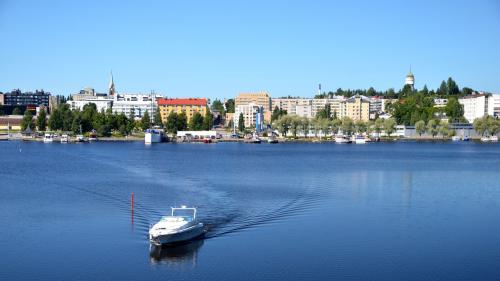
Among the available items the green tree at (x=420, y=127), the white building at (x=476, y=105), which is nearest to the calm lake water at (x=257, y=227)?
the green tree at (x=420, y=127)

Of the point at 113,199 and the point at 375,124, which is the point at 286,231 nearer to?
the point at 113,199

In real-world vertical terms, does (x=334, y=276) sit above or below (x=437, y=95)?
below

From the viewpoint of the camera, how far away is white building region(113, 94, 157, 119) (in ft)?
451

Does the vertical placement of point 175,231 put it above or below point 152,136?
below

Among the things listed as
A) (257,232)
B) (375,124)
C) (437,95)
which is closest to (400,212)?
(257,232)

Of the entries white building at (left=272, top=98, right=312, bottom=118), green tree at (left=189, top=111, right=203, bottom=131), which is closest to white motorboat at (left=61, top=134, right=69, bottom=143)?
green tree at (left=189, top=111, right=203, bottom=131)

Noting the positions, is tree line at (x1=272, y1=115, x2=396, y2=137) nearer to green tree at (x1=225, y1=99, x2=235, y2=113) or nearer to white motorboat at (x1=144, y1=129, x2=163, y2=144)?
white motorboat at (x1=144, y1=129, x2=163, y2=144)

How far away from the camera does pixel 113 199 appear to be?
86.7 feet

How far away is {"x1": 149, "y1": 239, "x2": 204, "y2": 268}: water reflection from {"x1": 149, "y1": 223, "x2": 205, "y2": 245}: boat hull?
14 centimetres

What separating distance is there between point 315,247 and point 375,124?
8915 cm

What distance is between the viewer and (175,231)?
18.0 metres

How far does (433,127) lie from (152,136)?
46.4 metres

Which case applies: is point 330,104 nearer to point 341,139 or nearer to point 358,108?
point 358,108

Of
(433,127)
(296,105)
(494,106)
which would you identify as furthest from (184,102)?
(494,106)
